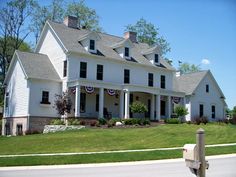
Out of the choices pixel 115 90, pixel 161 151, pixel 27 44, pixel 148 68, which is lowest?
pixel 161 151

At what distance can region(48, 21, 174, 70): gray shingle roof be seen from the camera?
3529cm

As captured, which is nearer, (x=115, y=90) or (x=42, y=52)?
(x=115, y=90)

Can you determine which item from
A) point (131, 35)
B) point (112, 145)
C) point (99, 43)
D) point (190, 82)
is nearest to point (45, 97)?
point (99, 43)

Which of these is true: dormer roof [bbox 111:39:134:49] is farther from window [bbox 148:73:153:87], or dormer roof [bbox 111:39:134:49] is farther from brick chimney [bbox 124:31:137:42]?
brick chimney [bbox 124:31:137:42]

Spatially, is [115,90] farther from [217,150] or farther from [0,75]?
[0,75]

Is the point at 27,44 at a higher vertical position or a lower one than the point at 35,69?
higher

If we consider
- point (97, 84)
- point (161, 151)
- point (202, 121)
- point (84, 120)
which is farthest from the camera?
point (202, 121)

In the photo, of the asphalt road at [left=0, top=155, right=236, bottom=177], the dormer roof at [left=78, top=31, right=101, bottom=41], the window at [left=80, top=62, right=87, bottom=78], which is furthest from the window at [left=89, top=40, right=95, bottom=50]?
the asphalt road at [left=0, top=155, right=236, bottom=177]

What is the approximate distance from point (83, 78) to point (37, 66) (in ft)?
14.9

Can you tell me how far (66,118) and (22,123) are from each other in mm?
4196

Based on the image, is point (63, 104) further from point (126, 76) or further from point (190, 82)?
point (190, 82)

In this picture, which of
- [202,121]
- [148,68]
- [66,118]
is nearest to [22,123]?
[66,118]

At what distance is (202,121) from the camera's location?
126 ft

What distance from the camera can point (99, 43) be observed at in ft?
127
